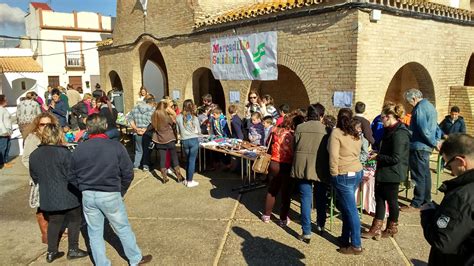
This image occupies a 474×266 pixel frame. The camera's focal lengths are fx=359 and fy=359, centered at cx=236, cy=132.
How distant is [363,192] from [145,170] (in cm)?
525

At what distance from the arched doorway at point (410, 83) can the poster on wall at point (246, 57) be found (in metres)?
3.50

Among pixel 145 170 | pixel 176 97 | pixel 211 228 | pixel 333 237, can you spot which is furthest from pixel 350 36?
pixel 176 97

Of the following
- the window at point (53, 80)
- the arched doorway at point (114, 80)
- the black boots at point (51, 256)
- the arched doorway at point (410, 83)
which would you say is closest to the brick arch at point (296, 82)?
the arched doorway at point (410, 83)

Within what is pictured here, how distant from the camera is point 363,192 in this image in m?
5.57

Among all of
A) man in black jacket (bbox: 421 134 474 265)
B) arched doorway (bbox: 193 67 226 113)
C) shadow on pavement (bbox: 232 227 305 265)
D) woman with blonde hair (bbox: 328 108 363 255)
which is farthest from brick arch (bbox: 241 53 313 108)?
man in black jacket (bbox: 421 134 474 265)

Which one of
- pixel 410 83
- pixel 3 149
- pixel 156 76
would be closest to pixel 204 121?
pixel 3 149

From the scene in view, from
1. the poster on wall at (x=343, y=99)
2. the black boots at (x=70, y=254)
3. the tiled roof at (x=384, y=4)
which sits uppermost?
the tiled roof at (x=384, y=4)

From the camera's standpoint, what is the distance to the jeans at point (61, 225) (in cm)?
440

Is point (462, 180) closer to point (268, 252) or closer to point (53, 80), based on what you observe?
point (268, 252)

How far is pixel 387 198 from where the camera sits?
15.2 ft

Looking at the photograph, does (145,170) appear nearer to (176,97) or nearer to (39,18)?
(176,97)

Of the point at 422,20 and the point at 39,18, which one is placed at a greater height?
the point at 39,18

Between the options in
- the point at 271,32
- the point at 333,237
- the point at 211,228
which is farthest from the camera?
the point at 271,32

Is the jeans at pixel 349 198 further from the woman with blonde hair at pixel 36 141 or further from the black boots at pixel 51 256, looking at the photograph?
the woman with blonde hair at pixel 36 141
